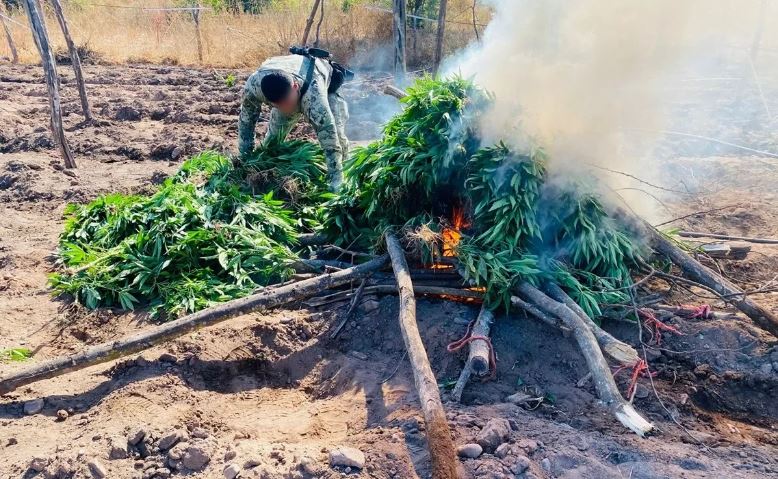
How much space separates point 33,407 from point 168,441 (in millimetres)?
1177

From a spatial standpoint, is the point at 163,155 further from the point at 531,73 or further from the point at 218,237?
the point at 531,73

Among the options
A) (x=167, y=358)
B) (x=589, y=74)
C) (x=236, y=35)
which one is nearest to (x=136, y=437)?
(x=167, y=358)

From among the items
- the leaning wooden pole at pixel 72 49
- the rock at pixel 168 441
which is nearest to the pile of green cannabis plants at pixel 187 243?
the rock at pixel 168 441

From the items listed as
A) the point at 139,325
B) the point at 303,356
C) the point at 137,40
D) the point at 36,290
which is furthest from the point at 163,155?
the point at 137,40

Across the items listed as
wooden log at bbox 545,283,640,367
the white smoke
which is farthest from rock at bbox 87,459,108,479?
the white smoke

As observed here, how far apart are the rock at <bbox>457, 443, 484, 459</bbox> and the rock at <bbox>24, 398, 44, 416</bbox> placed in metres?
2.74

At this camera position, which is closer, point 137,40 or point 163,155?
point 163,155

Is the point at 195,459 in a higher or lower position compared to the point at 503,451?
lower

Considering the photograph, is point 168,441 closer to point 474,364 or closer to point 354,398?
point 354,398

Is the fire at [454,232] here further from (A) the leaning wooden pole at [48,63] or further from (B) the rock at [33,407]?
(A) the leaning wooden pole at [48,63]

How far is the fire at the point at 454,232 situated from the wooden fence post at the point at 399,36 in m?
6.01

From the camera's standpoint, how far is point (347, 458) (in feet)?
10.7

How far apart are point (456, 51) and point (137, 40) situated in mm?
9036

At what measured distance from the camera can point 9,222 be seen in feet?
23.0
